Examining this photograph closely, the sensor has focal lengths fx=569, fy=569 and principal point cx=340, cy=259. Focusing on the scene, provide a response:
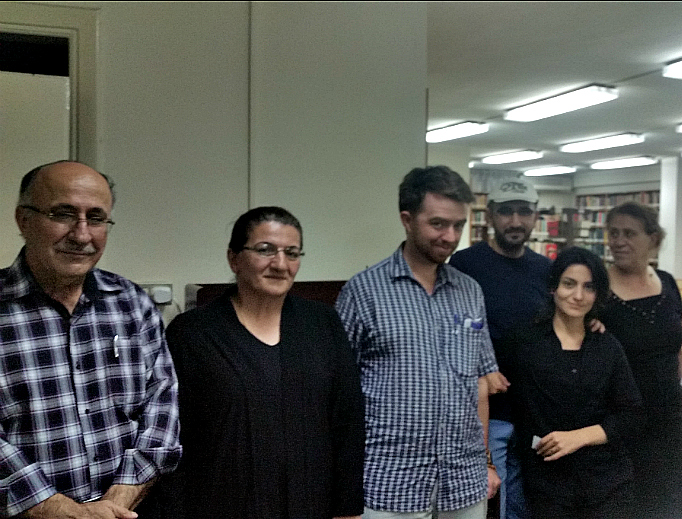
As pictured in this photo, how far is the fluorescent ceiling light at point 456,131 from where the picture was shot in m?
1.89

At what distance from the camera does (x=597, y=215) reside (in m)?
1.61

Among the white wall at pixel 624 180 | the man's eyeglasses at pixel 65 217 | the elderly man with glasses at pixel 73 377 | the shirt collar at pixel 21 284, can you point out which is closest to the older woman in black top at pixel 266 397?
the elderly man with glasses at pixel 73 377

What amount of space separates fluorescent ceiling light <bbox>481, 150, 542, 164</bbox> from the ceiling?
0.06 ft

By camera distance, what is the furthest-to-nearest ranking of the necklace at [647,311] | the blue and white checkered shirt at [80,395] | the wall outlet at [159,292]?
the wall outlet at [159,292] → the necklace at [647,311] → the blue and white checkered shirt at [80,395]

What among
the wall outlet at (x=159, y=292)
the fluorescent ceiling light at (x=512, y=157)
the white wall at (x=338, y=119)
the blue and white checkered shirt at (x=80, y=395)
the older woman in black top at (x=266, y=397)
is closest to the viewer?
the blue and white checkered shirt at (x=80, y=395)

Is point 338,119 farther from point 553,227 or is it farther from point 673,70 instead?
point 673,70

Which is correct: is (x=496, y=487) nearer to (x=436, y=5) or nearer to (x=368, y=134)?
(x=368, y=134)

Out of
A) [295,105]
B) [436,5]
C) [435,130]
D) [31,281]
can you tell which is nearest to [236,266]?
[31,281]

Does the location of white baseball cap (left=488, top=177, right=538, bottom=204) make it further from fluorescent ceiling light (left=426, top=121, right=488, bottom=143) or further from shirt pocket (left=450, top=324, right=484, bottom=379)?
shirt pocket (left=450, top=324, right=484, bottom=379)

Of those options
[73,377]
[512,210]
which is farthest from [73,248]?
[512,210]

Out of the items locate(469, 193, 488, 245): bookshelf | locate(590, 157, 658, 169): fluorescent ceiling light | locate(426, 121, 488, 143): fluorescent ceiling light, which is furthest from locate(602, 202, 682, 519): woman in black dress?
locate(426, 121, 488, 143): fluorescent ceiling light

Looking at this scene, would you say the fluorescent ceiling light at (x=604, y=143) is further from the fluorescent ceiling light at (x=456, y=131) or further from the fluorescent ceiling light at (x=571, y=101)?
the fluorescent ceiling light at (x=456, y=131)

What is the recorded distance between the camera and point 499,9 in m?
2.04

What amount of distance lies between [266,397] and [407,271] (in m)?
0.50
